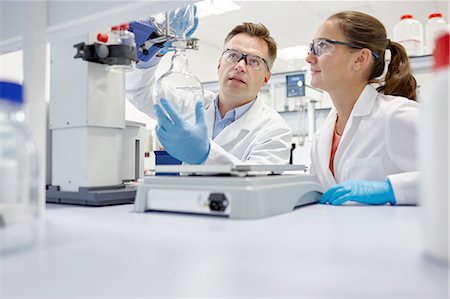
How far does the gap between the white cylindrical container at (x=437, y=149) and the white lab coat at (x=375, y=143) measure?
106 cm

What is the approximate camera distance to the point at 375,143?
150 centimetres

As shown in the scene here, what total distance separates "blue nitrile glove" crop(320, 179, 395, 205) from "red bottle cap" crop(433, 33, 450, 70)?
0.74 meters

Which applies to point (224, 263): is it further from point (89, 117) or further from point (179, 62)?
point (179, 62)

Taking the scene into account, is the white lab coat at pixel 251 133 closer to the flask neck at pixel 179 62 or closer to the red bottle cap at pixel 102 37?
the flask neck at pixel 179 62

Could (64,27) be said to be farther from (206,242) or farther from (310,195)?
(310,195)

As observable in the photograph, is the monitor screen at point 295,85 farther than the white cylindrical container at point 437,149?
Yes

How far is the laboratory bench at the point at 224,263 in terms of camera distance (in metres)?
0.38

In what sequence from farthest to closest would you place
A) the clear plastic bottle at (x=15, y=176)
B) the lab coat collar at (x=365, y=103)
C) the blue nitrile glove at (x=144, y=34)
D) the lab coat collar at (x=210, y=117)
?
the lab coat collar at (x=210, y=117), the lab coat collar at (x=365, y=103), the blue nitrile glove at (x=144, y=34), the clear plastic bottle at (x=15, y=176)

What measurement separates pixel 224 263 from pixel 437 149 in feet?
0.81

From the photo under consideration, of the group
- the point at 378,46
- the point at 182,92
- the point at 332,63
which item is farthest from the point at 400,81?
the point at 182,92

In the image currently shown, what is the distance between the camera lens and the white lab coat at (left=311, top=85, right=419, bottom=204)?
54.4 inches

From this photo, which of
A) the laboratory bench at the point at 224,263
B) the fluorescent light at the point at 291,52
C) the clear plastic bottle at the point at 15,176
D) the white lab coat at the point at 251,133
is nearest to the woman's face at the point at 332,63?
the white lab coat at the point at 251,133

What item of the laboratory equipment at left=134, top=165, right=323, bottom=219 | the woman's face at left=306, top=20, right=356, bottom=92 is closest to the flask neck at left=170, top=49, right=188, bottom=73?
the laboratory equipment at left=134, top=165, right=323, bottom=219

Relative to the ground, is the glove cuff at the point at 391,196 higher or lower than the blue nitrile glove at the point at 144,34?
lower
